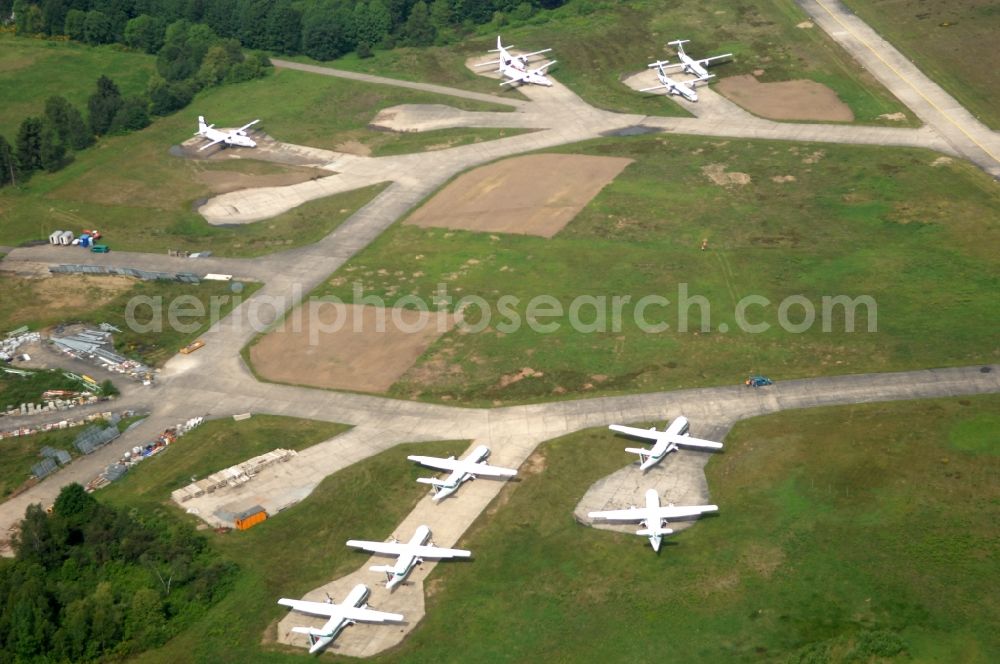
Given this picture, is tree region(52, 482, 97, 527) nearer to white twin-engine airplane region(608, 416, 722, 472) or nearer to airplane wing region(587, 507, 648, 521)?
airplane wing region(587, 507, 648, 521)

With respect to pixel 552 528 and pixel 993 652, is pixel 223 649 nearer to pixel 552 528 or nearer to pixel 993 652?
pixel 552 528

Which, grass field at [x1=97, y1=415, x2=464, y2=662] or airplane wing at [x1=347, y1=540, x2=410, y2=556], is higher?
airplane wing at [x1=347, y1=540, x2=410, y2=556]

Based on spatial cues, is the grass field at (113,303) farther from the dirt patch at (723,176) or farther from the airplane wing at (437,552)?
the dirt patch at (723,176)

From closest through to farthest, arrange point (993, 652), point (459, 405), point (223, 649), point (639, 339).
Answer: point (993, 652) < point (223, 649) < point (459, 405) < point (639, 339)

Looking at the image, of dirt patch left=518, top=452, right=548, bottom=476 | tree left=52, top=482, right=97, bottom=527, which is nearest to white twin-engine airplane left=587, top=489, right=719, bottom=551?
dirt patch left=518, top=452, right=548, bottom=476

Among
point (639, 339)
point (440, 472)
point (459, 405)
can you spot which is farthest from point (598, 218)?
point (440, 472)

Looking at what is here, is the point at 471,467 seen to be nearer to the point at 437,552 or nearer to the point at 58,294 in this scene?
the point at 437,552

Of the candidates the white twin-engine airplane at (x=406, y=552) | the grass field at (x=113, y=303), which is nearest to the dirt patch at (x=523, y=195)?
the grass field at (x=113, y=303)
